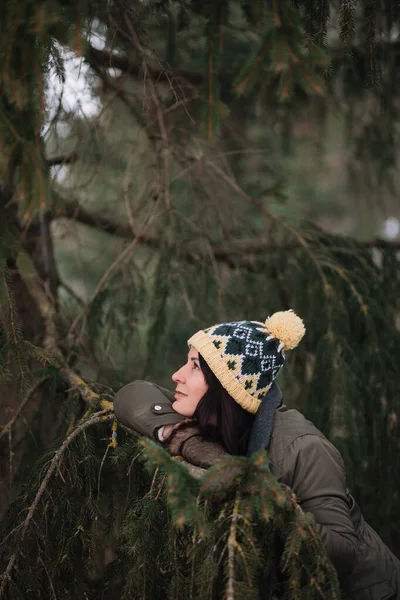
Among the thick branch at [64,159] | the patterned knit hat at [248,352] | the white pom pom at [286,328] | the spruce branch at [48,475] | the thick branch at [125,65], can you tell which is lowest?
the spruce branch at [48,475]

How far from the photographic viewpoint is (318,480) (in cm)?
188

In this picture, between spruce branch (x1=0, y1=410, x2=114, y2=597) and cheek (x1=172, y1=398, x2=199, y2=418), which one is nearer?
spruce branch (x1=0, y1=410, x2=114, y2=597)

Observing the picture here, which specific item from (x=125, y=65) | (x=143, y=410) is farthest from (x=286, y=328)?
(x=125, y=65)

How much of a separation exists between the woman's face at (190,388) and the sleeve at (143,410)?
0.03m

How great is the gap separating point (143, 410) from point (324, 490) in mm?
638

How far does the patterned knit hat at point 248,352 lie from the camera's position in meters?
2.04

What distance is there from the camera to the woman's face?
2096 mm

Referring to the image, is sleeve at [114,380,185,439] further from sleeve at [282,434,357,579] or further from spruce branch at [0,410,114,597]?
sleeve at [282,434,357,579]

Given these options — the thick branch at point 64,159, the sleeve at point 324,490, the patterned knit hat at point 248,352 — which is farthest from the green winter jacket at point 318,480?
the thick branch at point 64,159

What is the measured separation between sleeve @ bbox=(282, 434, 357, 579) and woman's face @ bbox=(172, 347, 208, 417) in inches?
14.4

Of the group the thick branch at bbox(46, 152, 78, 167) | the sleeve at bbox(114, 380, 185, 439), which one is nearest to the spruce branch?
the sleeve at bbox(114, 380, 185, 439)

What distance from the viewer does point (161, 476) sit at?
1.82 m

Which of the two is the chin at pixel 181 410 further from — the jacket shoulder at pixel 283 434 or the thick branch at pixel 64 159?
the thick branch at pixel 64 159

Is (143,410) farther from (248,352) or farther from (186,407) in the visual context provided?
(248,352)
